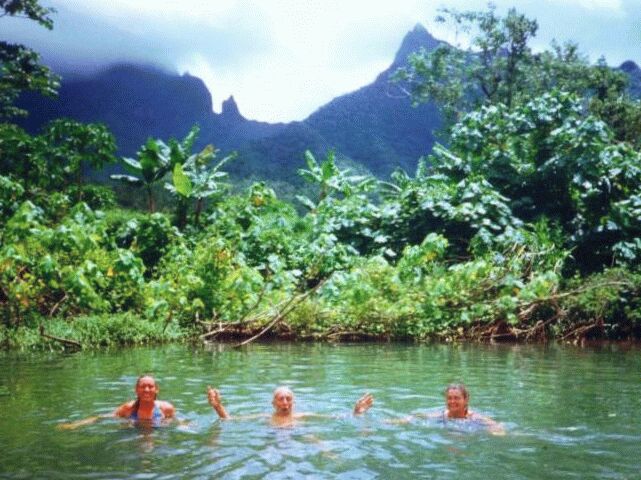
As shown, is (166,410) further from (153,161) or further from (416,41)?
(416,41)

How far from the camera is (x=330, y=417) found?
8523 millimetres

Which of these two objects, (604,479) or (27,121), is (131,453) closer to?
(604,479)

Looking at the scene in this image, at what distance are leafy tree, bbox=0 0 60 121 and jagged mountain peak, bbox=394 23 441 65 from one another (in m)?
45.9

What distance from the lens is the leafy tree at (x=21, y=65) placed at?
23.9 metres

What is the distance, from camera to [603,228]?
19.4m

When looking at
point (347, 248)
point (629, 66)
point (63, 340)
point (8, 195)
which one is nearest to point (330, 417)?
point (63, 340)

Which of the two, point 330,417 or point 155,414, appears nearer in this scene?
point 155,414

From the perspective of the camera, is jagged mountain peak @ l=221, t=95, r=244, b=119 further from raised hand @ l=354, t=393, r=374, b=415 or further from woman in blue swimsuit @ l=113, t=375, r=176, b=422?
raised hand @ l=354, t=393, r=374, b=415

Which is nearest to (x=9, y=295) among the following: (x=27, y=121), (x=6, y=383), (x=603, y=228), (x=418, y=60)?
(x=6, y=383)

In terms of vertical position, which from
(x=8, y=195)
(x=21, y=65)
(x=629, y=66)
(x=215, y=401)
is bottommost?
(x=215, y=401)

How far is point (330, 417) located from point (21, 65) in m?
20.3

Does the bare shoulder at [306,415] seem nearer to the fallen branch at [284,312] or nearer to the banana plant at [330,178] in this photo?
the fallen branch at [284,312]

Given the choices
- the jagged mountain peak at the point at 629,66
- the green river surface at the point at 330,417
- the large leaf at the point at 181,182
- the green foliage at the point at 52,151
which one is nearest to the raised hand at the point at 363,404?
the green river surface at the point at 330,417

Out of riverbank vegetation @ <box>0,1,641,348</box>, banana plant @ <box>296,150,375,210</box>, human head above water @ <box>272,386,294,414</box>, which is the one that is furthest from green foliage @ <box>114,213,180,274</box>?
human head above water @ <box>272,386,294,414</box>
